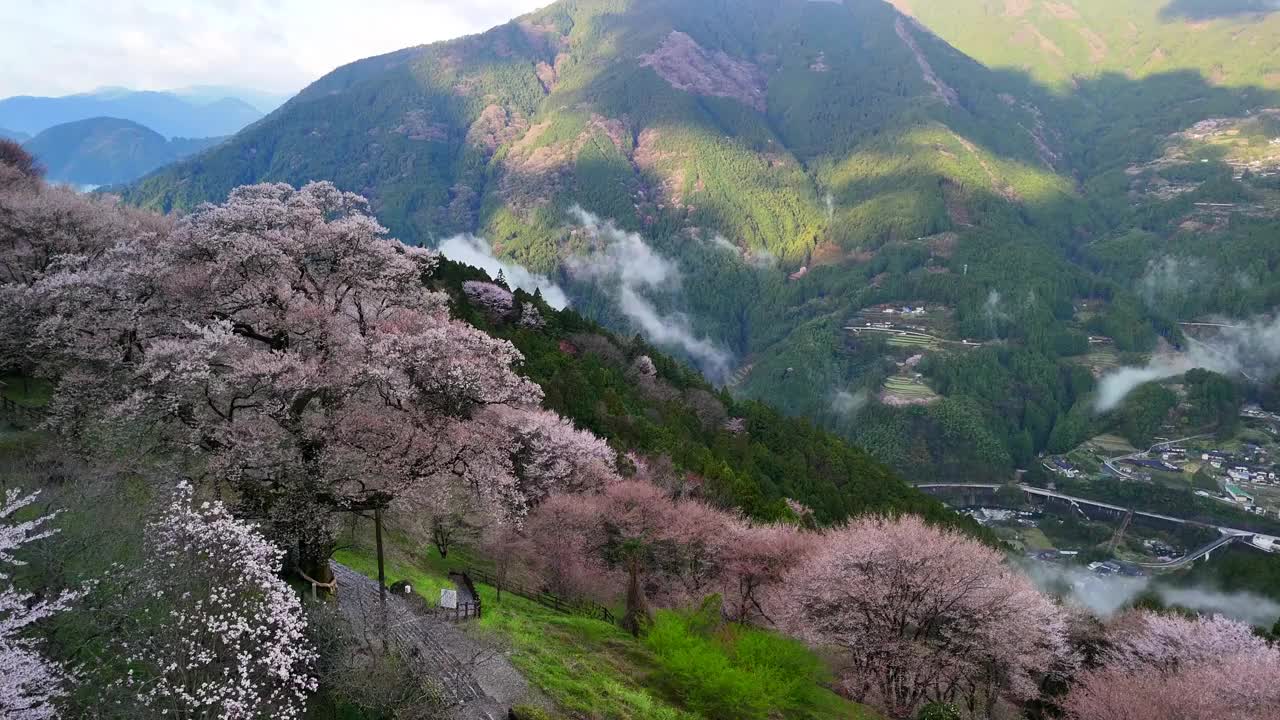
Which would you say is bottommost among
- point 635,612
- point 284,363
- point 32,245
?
point 635,612

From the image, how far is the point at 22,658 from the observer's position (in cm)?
1243

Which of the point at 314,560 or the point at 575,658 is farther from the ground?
the point at 314,560

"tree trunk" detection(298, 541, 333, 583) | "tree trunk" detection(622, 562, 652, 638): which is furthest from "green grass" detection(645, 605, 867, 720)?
"tree trunk" detection(298, 541, 333, 583)

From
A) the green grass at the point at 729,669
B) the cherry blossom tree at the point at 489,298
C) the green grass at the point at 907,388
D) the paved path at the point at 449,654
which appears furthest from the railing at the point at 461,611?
the green grass at the point at 907,388

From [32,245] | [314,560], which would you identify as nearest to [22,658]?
[314,560]

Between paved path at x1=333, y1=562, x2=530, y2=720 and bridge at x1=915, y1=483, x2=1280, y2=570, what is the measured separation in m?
119

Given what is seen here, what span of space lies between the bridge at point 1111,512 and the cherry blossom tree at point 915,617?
98070 millimetres

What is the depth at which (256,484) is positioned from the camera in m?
20.0

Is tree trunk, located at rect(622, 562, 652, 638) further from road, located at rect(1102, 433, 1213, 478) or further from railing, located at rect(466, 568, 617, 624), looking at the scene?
road, located at rect(1102, 433, 1213, 478)

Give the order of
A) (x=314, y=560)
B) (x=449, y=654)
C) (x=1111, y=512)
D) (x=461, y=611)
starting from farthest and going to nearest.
A: (x=1111, y=512) → (x=461, y=611) → (x=314, y=560) → (x=449, y=654)

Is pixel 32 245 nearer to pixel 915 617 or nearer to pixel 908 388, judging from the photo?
pixel 915 617

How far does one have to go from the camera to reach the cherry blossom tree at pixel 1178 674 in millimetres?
25922

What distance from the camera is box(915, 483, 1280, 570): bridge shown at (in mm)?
108875

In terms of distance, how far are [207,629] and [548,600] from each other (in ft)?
53.3
